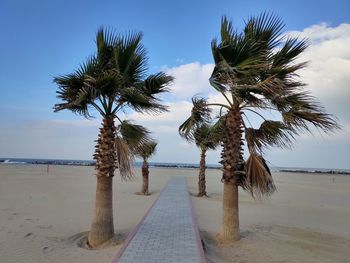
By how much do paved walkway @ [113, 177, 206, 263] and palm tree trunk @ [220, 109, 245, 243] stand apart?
0.85 meters

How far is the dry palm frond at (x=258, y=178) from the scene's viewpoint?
327 inches

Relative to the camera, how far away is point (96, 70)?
7.95 metres

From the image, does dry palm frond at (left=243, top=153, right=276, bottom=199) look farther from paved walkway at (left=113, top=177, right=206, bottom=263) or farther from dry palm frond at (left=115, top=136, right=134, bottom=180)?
dry palm frond at (left=115, top=136, right=134, bottom=180)

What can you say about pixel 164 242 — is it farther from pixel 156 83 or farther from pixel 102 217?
pixel 156 83

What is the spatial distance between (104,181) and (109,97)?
6.47 feet

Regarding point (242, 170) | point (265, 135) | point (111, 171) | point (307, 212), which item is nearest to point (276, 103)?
point (265, 135)

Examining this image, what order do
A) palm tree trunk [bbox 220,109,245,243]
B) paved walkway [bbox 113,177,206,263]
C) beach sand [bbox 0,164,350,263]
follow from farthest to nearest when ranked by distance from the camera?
palm tree trunk [bbox 220,109,245,243], beach sand [bbox 0,164,350,263], paved walkway [bbox 113,177,206,263]

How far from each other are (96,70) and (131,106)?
134 cm

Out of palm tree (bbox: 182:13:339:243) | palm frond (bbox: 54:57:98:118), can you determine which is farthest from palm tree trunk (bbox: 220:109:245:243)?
palm frond (bbox: 54:57:98:118)

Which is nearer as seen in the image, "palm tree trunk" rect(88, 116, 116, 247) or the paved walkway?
the paved walkway

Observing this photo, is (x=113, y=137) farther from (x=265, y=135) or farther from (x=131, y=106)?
(x=265, y=135)

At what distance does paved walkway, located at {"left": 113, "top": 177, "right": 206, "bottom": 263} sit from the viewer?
6875 millimetres

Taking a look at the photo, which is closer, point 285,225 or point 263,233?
point 263,233

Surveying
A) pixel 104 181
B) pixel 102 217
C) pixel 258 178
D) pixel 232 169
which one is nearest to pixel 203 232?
pixel 232 169
